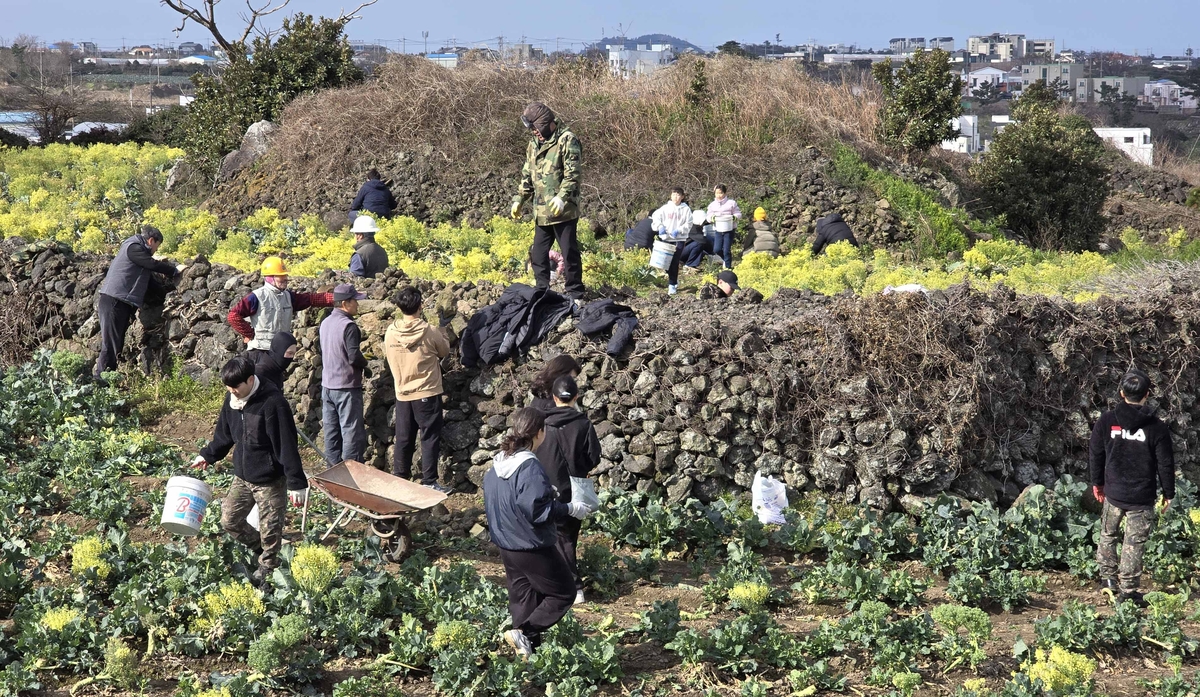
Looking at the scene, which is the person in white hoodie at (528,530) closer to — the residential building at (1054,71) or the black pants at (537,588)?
the black pants at (537,588)

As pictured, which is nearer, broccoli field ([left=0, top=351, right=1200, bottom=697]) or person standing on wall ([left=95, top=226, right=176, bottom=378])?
broccoli field ([left=0, top=351, right=1200, bottom=697])

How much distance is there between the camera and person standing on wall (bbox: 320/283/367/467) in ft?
28.7

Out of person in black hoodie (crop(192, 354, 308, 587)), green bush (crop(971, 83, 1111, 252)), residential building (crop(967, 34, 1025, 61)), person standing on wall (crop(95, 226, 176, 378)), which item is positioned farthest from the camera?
residential building (crop(967, 34, 1025, 61))

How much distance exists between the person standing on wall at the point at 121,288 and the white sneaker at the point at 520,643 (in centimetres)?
648

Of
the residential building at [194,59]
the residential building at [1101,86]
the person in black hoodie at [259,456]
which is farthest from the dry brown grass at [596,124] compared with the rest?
the residential building at [194,59]

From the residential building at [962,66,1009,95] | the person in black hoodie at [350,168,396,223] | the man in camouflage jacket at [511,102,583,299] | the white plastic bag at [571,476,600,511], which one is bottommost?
the white plastic bag at [571,476,600,511]

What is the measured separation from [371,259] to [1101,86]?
9271 cm

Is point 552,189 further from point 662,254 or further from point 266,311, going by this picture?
point 662,254

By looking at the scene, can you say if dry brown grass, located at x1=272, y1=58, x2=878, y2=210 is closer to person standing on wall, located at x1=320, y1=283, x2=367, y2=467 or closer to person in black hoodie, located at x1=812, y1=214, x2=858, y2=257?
person in black hoodie, located at x1=812, y1=214, x2=858, y2=257

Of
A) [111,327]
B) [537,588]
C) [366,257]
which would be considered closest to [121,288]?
[111,327]

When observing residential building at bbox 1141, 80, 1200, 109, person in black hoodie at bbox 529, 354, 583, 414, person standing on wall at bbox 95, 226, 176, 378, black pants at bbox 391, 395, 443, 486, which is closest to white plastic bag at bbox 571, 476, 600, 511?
person in black hoodie at bbox 529, 354, 583, 414

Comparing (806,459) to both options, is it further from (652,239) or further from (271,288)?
Result: (652,239)

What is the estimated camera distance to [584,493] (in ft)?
20.5

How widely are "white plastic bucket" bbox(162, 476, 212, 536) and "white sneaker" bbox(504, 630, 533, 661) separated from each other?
2079 millimetres
